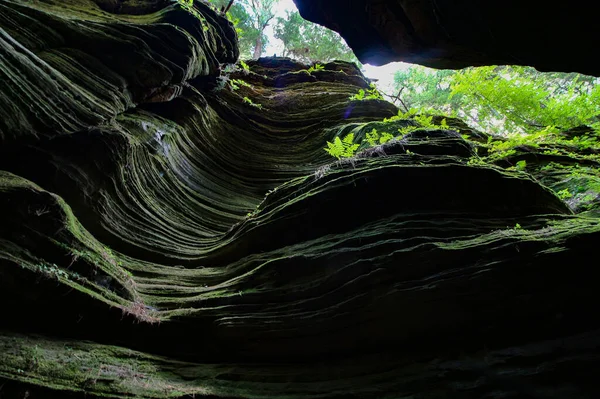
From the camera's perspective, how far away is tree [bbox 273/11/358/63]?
69.4 feet

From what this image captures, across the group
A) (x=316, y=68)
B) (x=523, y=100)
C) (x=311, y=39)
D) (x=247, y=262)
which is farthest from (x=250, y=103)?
(x=311, y=39)

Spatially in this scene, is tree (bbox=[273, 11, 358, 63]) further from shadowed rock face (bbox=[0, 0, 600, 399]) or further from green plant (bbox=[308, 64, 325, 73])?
shadowed rock face (bbox=[0, 0, 600, 399])

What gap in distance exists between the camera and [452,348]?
10.8 ft

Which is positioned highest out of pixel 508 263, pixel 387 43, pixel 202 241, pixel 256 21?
pixel 256 21

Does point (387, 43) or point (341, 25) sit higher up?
point (341, 25)

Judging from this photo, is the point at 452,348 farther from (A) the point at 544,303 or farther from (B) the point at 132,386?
(B) the point at 132,386

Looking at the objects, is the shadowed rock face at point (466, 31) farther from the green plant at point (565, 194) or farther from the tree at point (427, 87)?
the tree at point (427, 87)

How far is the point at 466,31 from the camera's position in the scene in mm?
3471

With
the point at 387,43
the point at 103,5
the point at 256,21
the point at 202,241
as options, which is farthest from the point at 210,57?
the point at 256,21

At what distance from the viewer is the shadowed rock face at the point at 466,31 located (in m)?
2.74

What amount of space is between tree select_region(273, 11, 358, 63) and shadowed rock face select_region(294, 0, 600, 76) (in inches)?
698

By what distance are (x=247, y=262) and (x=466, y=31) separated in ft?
14.2

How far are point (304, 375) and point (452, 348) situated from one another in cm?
161

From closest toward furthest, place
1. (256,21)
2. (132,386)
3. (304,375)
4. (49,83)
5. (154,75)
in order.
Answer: (132,386), (304,375), (49,83), (154,75), (256,21)
